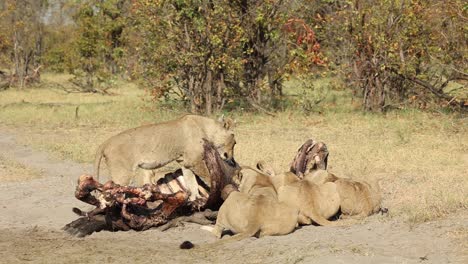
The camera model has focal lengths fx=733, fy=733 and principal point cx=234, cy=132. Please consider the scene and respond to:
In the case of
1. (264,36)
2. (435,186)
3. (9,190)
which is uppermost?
(264,36)

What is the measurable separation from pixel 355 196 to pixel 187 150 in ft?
6.62

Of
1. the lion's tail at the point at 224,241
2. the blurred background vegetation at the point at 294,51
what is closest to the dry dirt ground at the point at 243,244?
the lion's tail at the point at 224,241

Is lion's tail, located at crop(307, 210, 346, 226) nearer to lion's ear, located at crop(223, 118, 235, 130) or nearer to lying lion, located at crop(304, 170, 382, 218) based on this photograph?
lying lion, located at crop(304, 170, 382, 218)

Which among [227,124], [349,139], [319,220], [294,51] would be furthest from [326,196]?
[294,51]

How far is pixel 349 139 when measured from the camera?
12.8 m

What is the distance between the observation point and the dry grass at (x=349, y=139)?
8.52 metres

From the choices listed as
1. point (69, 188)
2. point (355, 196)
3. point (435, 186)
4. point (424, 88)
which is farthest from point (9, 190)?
point (424, 88)

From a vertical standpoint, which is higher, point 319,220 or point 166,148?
point 166,148

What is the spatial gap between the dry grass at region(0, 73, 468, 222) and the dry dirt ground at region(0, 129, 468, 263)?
18.5 inches

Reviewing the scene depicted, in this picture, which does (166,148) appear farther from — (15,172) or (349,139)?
(349,139)

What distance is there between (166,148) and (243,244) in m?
2.18

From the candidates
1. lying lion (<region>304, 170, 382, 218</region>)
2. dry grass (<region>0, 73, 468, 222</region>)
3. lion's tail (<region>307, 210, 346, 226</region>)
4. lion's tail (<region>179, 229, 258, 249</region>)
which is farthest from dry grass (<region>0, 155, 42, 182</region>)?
lion's tail (<region>307, 210, 346, 226</region>)

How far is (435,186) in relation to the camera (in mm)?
8609

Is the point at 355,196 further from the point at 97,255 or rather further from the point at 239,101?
the point at 239,101
